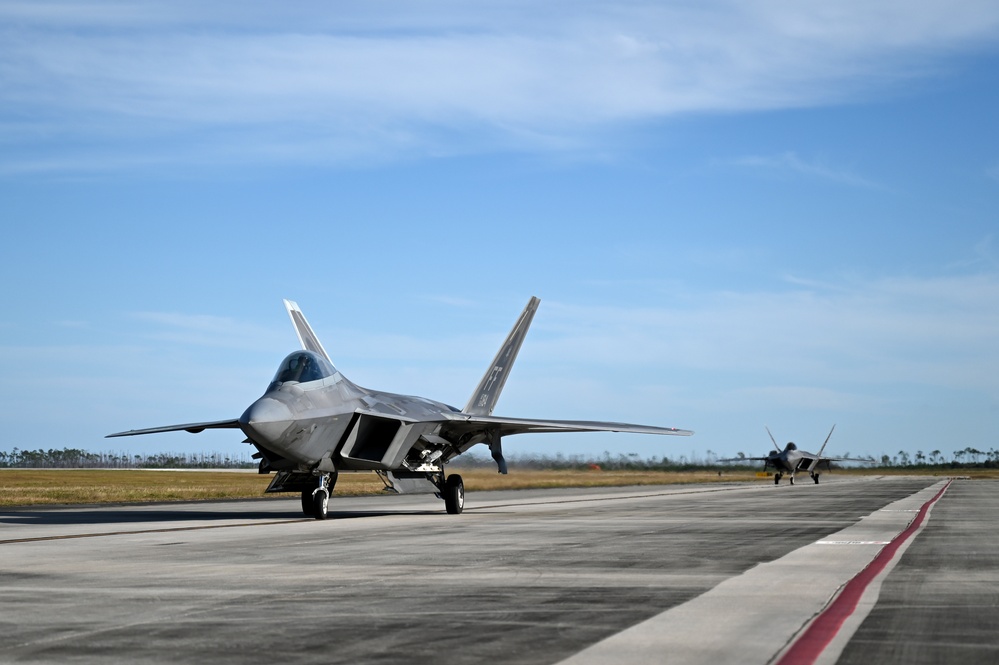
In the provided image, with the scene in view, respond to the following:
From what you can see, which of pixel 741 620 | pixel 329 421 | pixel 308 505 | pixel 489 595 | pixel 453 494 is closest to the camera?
pixel 741 620

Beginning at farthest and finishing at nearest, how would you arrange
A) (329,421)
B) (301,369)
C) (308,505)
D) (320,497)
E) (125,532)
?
(308,505), (320,497), (329,421), (301,369), (125,532)

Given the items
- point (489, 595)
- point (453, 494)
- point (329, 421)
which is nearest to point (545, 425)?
point (453, 494)

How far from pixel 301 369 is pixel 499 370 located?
10.6 m

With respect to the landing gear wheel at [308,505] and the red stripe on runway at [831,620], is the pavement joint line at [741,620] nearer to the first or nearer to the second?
the red stripe on runway at [831,620]

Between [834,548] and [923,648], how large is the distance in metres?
8.31

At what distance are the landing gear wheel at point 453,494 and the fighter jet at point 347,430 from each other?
0.02 metres

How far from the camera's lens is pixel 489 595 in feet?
31.4

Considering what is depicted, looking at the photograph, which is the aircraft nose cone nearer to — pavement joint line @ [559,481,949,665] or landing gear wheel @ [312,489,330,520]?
landing gear wheel @ [312,489,330,520]

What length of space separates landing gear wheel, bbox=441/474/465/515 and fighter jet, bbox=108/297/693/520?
0.02 meters

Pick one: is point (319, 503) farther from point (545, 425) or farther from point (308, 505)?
point (545, 425)

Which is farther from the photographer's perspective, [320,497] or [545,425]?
[545,425]

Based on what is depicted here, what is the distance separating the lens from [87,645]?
6980 mm

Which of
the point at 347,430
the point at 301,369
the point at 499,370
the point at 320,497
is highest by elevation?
the point at 499,370

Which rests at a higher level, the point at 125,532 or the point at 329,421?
the point at 329,421
